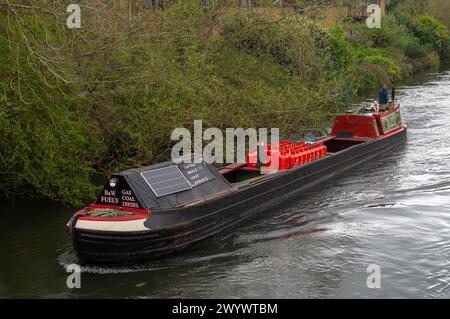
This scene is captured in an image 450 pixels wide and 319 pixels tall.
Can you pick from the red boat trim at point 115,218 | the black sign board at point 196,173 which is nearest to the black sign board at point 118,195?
the red boat trim at point 115,218

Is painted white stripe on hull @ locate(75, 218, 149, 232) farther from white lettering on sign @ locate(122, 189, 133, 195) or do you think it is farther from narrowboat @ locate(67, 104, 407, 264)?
white lettering on sign @ locate(122, 189, 133, 195)

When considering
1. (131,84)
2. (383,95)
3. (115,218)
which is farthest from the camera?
(383,95)

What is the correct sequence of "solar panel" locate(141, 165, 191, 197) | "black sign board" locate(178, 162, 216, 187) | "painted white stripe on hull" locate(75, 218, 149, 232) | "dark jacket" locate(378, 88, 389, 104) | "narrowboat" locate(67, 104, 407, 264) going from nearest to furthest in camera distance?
"painted white stripe on hull" locate(75, 218, 149, 232)
"narrowboat" locate(67, 104, 407, 264)
"solar panel" locate(141, 165, 191, 197)
"black sign board" locate(178, 162, 216, 187)
"dark jacket" locate(378, 88, 389, 104)

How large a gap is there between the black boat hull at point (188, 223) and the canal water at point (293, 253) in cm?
21

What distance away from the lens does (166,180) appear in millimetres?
11039

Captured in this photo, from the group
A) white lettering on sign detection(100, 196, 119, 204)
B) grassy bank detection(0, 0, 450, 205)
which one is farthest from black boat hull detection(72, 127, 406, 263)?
Answer: grassy bank detection(0, 0, 450, 205)

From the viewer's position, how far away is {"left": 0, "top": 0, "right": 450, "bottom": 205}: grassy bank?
1199 cm

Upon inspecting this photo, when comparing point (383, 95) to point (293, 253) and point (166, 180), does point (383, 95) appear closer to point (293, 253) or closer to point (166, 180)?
point (293, 253)

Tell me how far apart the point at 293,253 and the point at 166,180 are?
2.70 metres

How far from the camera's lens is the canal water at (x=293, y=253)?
934 centimetres

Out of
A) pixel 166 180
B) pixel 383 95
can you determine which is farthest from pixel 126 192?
pixel 383 95

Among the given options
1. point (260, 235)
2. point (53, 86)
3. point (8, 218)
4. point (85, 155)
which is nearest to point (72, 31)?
point (53, 86)

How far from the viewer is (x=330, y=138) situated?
18969 millimetres

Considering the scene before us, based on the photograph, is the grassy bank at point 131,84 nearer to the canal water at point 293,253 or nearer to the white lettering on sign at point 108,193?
the canal water at point 293,253
